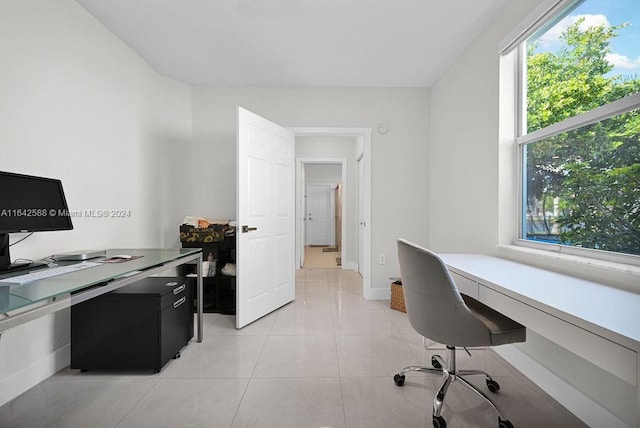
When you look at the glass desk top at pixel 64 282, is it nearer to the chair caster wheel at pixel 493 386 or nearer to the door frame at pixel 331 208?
the chair caster wheel at pixel 493 386

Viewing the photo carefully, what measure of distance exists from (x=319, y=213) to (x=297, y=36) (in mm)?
6861

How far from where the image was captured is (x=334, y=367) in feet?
6.64

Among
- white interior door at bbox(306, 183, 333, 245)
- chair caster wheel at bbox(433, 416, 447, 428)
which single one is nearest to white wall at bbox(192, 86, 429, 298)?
chair caster wheel at bbox(433, 416, 447, 428)

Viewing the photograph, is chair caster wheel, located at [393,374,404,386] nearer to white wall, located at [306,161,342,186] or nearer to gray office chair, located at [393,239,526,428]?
gray office chair, located at [393,239,526,428]

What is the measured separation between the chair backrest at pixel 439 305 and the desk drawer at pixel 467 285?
0.18 meters

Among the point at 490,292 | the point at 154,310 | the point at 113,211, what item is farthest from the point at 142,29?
the point at 490,292

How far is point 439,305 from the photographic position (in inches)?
56.9

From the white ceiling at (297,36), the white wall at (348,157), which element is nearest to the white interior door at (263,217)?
the white ceiling at (297,36)

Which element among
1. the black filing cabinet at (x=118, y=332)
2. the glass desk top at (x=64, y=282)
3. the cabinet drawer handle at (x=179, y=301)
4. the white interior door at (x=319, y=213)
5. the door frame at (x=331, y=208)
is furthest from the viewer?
the white interior door at (x=319, y=213)

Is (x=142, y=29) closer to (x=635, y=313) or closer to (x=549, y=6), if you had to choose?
(x=549, y=6)

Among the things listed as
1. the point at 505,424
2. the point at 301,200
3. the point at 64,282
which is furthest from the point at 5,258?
the point at 301,200

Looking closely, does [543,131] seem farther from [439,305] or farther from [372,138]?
[372,138]

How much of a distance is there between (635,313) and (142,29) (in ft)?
11.0

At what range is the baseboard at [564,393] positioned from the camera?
1418mm
